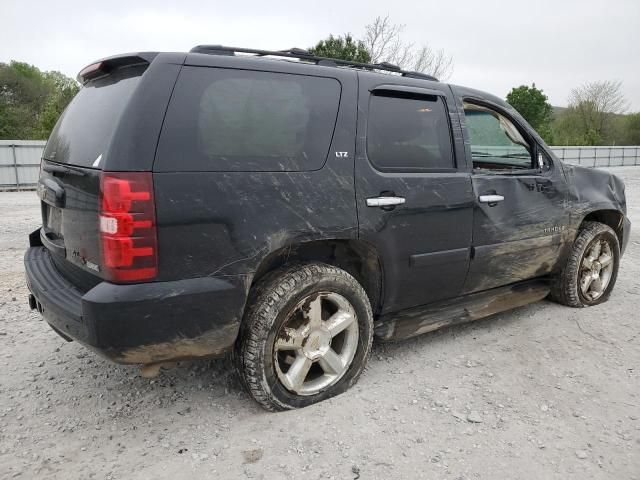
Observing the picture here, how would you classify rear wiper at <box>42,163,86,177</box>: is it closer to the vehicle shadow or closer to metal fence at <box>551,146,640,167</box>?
the vehicle shadow

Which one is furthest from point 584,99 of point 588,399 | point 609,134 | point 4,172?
point 588,399

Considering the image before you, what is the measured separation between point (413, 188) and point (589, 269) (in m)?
2.37

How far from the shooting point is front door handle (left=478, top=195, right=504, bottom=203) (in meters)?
3.33

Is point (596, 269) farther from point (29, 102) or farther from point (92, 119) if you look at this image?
point (29, 102)

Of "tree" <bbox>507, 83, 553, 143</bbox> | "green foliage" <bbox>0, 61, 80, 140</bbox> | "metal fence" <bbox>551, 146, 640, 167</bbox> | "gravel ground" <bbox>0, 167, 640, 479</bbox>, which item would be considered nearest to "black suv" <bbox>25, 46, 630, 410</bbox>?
"gravel ground" <bbox>0, 167, 640, 479</bbox>

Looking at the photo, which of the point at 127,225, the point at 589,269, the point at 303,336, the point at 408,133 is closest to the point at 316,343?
the point at 303,336

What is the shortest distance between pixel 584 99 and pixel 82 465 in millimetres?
49145

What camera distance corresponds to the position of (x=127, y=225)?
211 cm

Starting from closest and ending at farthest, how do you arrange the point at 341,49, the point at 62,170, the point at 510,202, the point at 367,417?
the point at 62,170
the point at 367,417
the point at 510,202
the point at 341,49

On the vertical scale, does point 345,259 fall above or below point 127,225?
below

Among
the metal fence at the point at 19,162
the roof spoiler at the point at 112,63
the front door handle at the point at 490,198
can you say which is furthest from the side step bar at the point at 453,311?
the metal fence at the point at 19,162

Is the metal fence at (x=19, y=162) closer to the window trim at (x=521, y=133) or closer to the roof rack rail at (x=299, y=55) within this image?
the roof rack rail at (x=299, y=55)

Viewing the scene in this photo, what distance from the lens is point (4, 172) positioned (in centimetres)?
1588

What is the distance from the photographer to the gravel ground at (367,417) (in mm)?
2275
